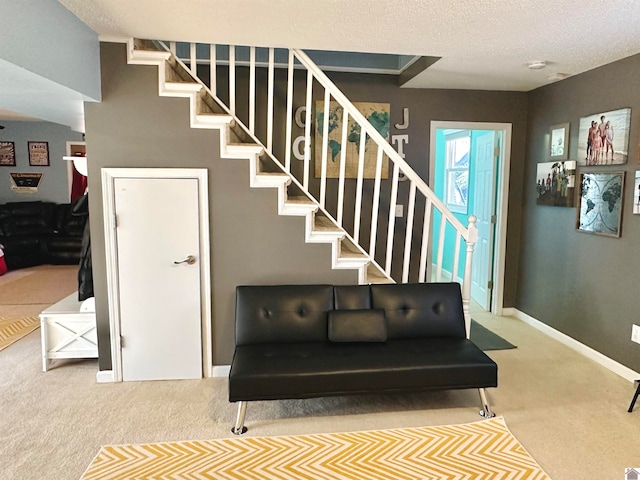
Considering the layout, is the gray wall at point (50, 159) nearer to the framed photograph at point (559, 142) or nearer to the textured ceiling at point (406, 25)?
the textured ceiling at point (406, 25)

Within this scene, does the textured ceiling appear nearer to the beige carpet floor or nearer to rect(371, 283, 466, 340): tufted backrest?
rect(371, 283, 466, 340): tufted backrest

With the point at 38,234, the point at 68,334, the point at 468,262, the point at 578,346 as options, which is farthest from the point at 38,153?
the point at 578,346

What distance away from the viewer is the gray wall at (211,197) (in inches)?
118

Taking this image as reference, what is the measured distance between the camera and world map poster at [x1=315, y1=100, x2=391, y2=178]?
4.26 metres

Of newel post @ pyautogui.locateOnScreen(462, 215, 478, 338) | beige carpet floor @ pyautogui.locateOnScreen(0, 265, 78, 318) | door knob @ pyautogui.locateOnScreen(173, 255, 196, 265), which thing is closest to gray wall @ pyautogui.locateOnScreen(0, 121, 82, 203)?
beige carpet floor @ pyautogui.locateOnScreen(0, 265, 78, 318)

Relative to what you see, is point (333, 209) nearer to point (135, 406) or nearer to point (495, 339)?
point (495, 339)

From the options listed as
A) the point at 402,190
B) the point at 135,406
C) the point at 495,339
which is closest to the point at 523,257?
the point at 495,339

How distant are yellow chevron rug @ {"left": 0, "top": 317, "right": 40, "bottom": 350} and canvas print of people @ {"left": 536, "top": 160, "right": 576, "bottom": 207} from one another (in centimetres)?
515

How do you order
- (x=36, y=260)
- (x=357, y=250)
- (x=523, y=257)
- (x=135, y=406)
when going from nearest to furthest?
(x=135, y=406), (x=357, y=250), (x=523, y=257), (x=36, y=260)

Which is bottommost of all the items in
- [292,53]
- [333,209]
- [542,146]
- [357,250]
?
[357,250]

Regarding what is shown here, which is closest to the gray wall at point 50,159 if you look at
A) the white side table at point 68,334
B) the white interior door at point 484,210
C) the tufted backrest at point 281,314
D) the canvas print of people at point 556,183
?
the white side table at point 68,334

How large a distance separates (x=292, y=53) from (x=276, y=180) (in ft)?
3.03

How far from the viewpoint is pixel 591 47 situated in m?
3.04

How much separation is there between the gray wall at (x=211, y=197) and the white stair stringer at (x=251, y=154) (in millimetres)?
47
